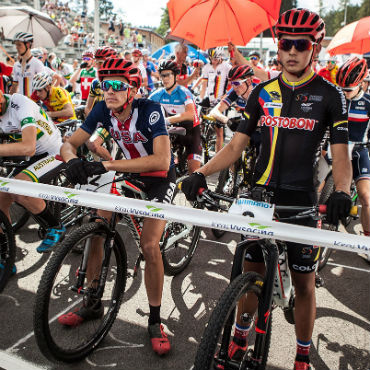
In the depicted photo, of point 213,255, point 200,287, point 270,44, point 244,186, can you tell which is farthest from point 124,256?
point 270,44

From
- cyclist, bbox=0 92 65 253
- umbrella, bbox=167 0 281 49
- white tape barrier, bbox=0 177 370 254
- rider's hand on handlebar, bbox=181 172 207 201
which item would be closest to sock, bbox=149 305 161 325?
white tape barrier, bbox=0 177 370 254

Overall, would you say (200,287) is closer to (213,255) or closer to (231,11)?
(213,255)

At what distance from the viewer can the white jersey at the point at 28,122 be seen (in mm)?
3826

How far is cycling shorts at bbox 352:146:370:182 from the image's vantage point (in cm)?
432

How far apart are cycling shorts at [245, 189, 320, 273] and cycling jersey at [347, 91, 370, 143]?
2.41 metres

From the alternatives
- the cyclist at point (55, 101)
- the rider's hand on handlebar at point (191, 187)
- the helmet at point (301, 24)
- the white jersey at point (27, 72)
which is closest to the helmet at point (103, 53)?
the cyclist at point (55, 101)

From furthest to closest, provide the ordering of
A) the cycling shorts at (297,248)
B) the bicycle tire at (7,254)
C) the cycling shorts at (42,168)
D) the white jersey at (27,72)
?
the white jersey at (27,72)
the cycling shorts at (42,168)
the bicycle tire at (7,254)
the cycling shorts at (297,248)

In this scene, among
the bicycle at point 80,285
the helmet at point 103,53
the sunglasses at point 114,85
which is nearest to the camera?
the bicycle at point 80,285

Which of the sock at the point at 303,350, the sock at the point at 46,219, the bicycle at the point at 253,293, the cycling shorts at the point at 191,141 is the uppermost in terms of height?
the cycling shorts at the point at 191,141

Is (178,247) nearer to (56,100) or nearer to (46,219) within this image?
(46,219)

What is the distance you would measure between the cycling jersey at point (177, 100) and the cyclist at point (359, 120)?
2161mm

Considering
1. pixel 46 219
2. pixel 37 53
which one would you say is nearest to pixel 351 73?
pixel 46 219

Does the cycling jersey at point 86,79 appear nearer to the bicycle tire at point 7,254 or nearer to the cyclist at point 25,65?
the cyclist at point 25,65

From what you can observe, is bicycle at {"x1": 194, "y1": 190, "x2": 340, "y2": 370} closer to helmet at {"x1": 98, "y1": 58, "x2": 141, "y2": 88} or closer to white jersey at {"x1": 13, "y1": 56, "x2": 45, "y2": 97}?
helmet at {"x1": 98, "y1": 58, "x2": 141, "y2": 88}
